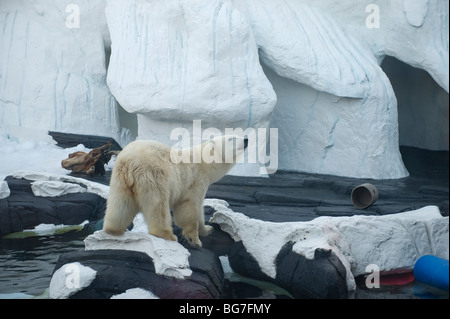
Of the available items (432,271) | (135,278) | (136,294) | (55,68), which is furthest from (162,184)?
(55,68)

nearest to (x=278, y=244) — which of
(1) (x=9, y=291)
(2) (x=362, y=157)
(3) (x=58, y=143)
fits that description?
(1) (x=9, y=291)

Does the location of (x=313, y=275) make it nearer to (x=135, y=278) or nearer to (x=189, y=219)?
(x=189, y=219)

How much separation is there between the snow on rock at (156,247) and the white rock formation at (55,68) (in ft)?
17.7

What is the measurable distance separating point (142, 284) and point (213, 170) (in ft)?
3.76

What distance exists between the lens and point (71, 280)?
3.65m

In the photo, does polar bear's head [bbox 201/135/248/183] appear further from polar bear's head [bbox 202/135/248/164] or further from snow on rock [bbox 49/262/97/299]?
snow on rock [bbox 49/262/97/299]

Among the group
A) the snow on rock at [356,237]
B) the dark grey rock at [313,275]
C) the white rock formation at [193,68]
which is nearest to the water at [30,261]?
the snow on rock at [356,237]

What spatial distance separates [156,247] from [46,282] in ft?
3.70

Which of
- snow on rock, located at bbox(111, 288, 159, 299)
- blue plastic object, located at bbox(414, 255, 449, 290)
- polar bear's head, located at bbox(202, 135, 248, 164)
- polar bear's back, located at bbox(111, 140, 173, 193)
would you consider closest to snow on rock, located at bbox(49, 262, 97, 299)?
snow on rock, located at bbox(111, 288, 159, 299)

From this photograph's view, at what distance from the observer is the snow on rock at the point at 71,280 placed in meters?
3.65

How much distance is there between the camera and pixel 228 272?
470 centimetres

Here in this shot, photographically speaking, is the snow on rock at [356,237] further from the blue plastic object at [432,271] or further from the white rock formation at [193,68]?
the white rock formation at [193,68]

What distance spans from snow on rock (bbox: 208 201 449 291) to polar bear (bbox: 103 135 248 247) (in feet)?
1.66
